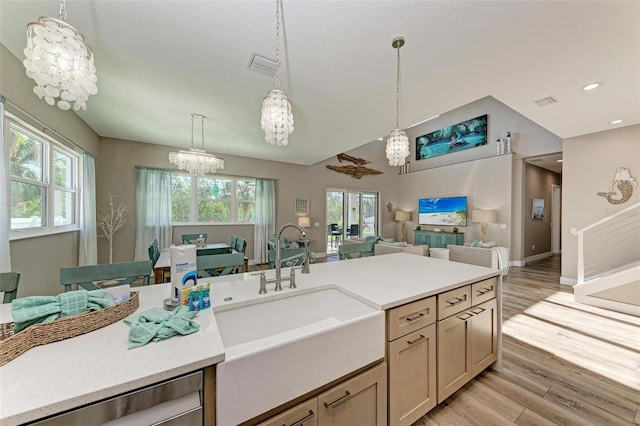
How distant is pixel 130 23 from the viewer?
1638 millimetres

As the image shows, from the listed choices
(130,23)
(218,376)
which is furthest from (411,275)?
(130,23)

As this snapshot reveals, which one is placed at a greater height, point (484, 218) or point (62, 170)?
point (62, 170)

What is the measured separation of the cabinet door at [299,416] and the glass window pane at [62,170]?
395cm

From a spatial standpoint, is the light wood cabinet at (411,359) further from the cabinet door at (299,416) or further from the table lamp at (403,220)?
the table lamp at (403,220)

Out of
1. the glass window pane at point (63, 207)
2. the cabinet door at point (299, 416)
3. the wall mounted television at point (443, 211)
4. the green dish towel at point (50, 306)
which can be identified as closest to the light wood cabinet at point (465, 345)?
the cabinet door at point (299, 416)

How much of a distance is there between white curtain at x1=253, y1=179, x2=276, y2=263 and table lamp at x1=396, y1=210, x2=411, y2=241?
4209mm

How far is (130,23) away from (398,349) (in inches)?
109

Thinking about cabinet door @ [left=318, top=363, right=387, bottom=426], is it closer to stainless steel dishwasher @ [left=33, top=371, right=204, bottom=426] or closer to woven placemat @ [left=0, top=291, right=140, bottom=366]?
stainless steel dishwasher @ [left=33, top=371, right=204, bottom=426]

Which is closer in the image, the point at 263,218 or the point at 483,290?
the point at 483,290

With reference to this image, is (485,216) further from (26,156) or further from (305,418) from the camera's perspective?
(26,156)

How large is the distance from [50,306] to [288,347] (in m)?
0.91

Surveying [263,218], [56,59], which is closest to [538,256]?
[263,218]

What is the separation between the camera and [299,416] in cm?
91

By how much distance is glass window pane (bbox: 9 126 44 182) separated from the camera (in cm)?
220
